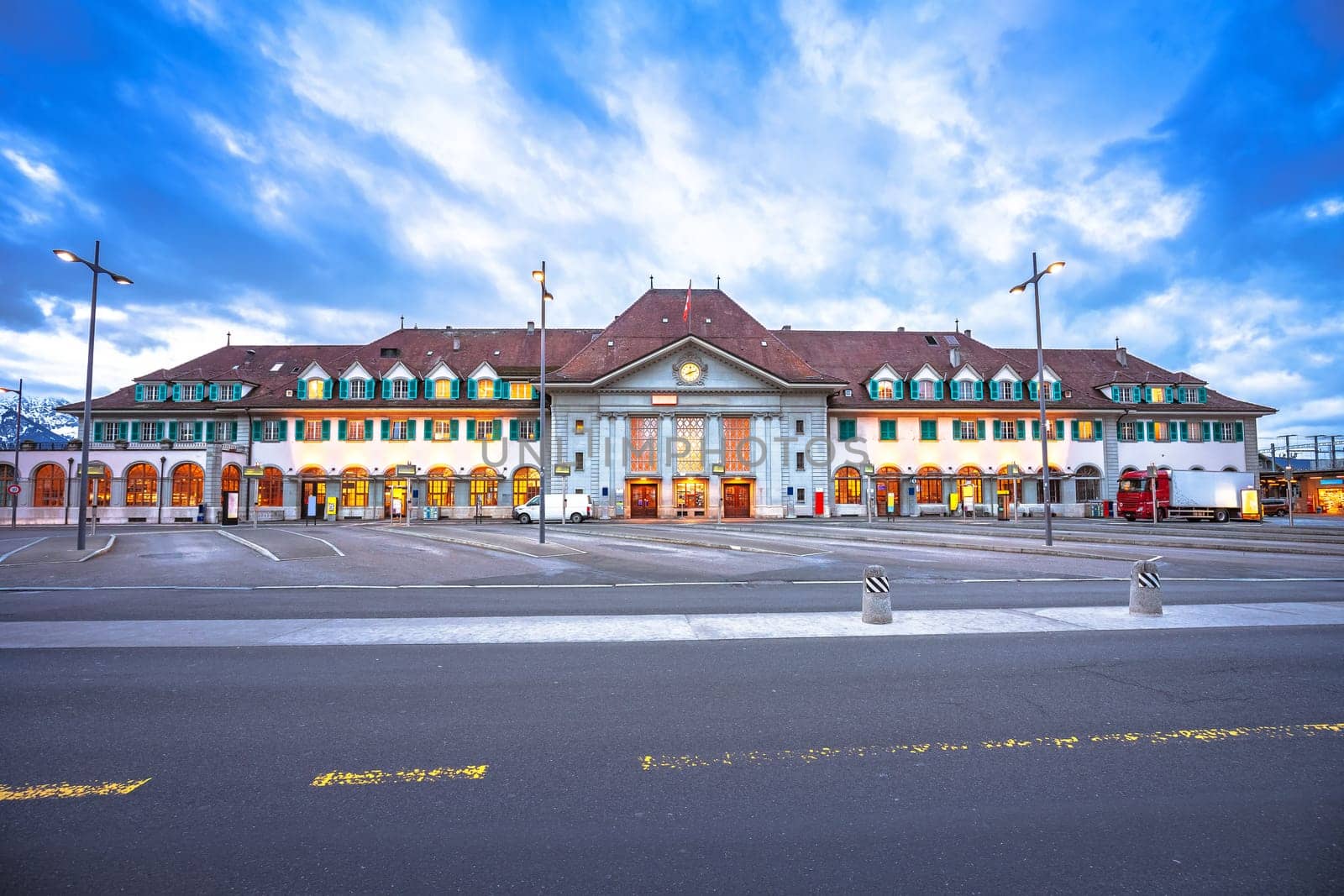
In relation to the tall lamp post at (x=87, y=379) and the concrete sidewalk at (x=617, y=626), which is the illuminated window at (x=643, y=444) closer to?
the tall lamp post at (x=87, y=379)

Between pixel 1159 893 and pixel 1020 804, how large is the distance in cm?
87

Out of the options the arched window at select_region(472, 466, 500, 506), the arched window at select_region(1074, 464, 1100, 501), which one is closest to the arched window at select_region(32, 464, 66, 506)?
the arched window at select_region(472, 466, 500, 506)

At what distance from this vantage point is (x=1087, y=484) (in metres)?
51.0

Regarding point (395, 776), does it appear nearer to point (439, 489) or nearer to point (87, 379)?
point (87, 379)

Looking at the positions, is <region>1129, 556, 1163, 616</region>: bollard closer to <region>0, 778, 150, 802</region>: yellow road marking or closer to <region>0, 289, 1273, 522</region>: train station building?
<region>0, 778, 150, 802</region>: yellow road marking

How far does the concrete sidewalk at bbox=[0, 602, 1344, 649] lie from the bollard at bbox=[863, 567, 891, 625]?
143 millimetres

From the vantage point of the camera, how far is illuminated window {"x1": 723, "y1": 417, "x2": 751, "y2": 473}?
48531 mm

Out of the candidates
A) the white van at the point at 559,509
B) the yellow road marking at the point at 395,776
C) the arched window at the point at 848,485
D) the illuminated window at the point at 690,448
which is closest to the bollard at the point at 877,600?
the yellow road marking at the point at 395,776

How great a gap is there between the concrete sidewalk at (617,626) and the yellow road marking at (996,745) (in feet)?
11.2

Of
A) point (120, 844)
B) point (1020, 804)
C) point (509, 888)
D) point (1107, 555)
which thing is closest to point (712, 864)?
point (509, 888)

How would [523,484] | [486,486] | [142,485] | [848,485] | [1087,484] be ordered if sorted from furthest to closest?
A: [1087,484]
[848,485]
[523,484]
[486,486]
[142,485]

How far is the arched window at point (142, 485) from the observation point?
148 ft

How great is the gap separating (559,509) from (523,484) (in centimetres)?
706

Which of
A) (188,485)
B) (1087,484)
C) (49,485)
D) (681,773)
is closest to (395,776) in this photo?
(681,773)
